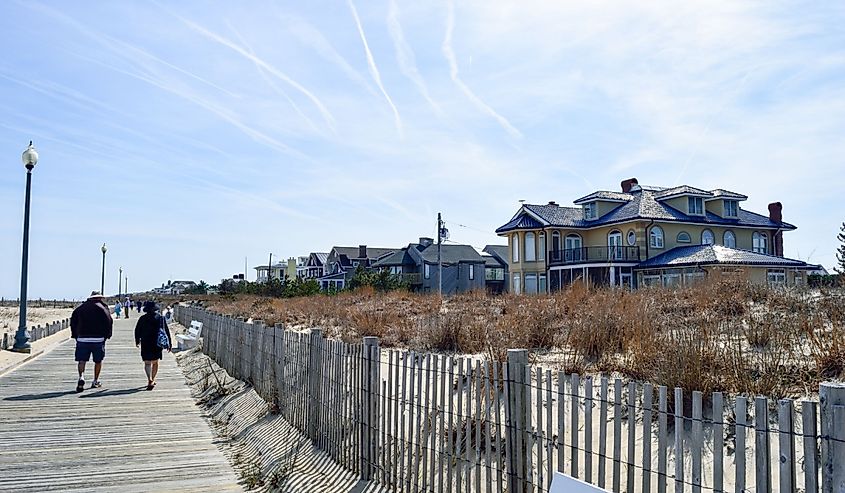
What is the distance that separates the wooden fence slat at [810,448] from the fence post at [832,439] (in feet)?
0.11

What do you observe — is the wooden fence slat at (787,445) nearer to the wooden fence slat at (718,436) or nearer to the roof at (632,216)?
the wooden fence slat at (718,436)

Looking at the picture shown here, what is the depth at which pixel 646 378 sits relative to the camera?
6477 millimetres

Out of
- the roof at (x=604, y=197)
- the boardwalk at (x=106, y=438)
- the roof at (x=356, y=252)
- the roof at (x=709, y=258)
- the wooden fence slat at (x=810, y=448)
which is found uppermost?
the roof at (x=604, y=197)

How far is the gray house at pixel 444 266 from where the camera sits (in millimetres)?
61906

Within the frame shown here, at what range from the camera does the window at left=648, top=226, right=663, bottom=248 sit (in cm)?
4031

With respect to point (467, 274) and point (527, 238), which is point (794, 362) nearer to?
point (527, 238)

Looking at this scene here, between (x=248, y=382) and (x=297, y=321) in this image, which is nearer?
(x=248, y=382)

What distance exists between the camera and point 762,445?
2998mm

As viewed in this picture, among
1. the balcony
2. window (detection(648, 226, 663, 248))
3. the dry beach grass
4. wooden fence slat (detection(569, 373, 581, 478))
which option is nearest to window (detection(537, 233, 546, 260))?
the balcony

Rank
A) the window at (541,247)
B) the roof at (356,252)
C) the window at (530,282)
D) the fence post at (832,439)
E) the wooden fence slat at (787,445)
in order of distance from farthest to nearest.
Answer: the roof at (356,252) → the window at (530,282) → the window at (541,247) → the wooden fence slat at (787,445) → the fence post at (832,439)

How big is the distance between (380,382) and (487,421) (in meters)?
1.98

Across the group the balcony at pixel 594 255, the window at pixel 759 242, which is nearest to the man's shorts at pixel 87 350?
the balcony at pixel 594 255

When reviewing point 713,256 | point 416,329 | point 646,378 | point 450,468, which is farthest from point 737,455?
point 713,256

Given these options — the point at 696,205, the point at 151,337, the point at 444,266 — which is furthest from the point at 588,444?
the point at 444,266
